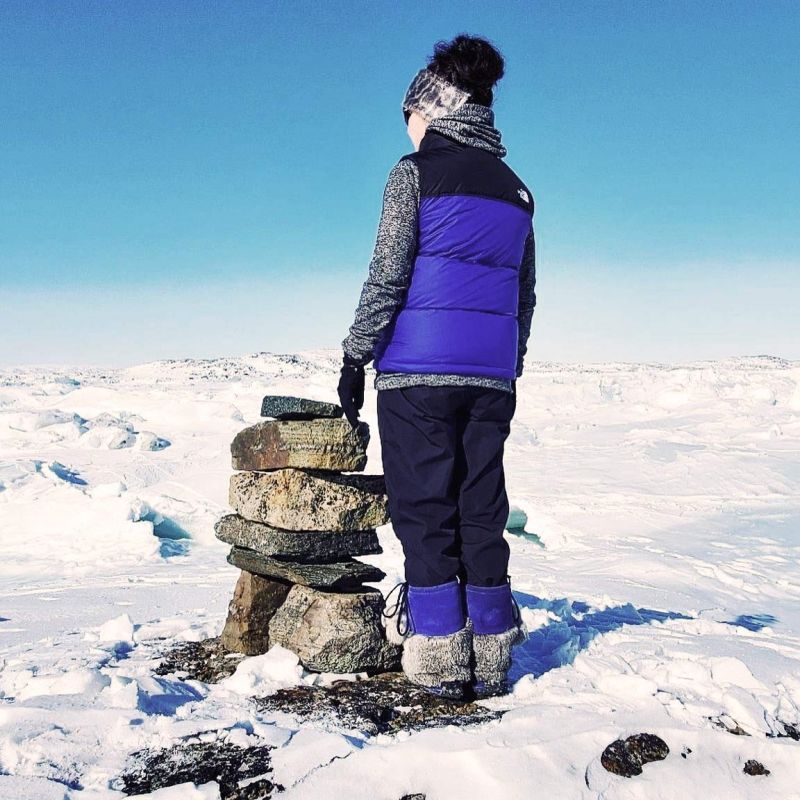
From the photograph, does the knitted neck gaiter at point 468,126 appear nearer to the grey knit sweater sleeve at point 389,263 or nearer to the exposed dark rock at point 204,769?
the grey knit sweater sleeve at point 389,263

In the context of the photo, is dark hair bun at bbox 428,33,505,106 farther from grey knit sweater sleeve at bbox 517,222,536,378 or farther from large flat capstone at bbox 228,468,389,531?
large flat capstone at bbox 228,468,389,531

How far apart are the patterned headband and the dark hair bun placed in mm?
26

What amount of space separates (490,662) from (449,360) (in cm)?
115

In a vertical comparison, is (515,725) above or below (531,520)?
above

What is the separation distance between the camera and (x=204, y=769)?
7.18ft

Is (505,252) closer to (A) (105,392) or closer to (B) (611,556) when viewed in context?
(B) (611,556)

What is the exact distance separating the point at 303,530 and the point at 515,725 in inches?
51.1

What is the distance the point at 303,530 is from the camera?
3.35 m

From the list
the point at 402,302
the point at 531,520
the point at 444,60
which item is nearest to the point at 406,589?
the point at 402,302

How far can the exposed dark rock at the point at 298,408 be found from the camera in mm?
3377

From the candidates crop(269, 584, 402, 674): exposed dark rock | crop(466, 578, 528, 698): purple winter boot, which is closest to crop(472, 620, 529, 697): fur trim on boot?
crop(466, 578, 528, 698): purple winter boot

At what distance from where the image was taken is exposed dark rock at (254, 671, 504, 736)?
8.52 ft

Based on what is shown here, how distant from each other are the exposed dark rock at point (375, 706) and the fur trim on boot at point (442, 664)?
6 cm

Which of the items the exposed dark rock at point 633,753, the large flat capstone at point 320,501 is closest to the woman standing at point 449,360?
Answer: the large flat capstone at point 320,501
